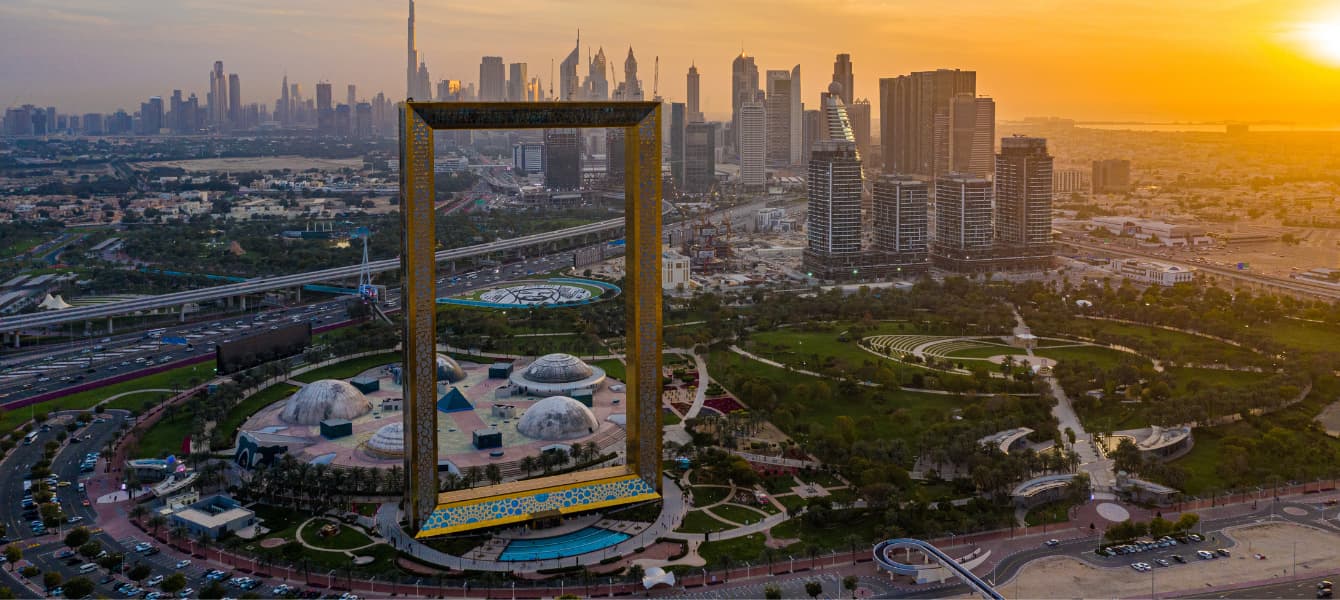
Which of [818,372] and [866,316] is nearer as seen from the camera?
[818,372]

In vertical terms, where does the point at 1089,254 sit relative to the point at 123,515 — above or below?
above

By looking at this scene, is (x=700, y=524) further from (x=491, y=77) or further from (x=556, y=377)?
(x=491, y=77)

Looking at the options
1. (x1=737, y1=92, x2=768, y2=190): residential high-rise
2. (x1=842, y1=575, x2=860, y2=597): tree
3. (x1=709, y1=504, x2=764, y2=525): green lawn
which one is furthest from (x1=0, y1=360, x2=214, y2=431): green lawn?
(x1=737, y1=92, x2=768, y2=190): residential high-rise

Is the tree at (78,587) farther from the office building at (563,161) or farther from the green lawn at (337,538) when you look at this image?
the office building at (563,161)

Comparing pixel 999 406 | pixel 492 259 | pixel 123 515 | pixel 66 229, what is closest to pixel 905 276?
pixel 492 259

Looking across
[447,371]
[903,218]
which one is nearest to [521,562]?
[447,371]

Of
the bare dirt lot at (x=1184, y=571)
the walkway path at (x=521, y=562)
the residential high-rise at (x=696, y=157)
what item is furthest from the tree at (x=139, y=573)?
the residential high-rise at (x=696, y=157)

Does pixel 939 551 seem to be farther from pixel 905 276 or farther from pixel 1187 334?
pixel 905 276
